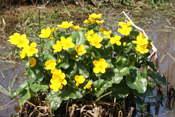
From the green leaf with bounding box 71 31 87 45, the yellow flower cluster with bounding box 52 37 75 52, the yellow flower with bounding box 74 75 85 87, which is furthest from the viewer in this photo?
the green leaf with bounding box 71 31 87 45

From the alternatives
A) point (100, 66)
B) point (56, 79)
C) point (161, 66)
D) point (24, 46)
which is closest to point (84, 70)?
point (100, 66)

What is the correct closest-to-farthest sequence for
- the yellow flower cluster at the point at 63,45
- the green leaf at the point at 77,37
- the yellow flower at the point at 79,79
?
the yellow flower cluster at the point at 63,45
the yellow flower at the point at 79,79
the green leaf at the point at 77,37

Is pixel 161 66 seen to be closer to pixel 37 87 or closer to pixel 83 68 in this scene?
pixel 83 68

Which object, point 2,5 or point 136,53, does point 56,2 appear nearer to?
point 2,5

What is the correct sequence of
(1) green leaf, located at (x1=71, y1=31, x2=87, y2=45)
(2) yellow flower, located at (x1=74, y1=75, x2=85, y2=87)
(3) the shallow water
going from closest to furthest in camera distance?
(2) yellow flower, located at (x1=74, y1=75, x2=85, y2=87), (1) green leaf, located at (x1=71, y1=31, x2=87, y2=45), (3) the shallow water

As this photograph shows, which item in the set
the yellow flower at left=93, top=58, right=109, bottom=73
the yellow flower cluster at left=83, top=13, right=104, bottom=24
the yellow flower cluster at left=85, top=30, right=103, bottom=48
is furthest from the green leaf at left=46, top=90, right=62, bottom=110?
the yellow flower cluster at left=83, top=13, right=104, bottom=24

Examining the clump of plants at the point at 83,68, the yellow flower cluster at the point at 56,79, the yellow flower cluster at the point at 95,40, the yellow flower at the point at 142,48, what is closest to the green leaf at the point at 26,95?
the clump of plants at the point at 83,68

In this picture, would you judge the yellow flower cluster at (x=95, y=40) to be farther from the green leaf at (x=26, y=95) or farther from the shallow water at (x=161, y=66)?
the shallow water at (x=161, y=66)

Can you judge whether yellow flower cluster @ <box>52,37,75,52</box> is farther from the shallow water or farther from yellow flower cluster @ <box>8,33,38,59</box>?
the shallow water
